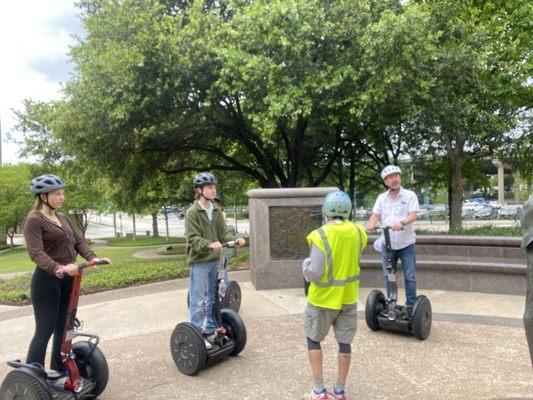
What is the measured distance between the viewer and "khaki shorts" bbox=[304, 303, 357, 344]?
11.4 ft

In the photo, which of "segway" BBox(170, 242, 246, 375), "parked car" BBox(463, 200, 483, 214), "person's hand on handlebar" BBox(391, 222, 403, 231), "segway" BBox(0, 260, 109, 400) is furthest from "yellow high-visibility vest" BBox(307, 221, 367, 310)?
"parked car" BBox(463, 200, 483, 214)

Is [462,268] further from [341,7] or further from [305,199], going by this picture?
[341,7]

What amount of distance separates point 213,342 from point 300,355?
3.10 ft

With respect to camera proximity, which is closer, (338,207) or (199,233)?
(338,207)

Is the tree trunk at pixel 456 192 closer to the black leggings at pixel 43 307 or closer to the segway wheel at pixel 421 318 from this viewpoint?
the segway wheel at pixel 421 318

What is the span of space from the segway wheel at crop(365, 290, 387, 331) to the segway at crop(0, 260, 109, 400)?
2.91m

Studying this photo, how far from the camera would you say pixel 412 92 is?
10.7 meters

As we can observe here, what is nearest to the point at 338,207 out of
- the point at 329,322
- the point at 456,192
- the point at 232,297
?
the point at 329,322

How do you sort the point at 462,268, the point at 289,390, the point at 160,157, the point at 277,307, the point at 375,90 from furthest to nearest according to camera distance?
the point at 160,157 → the point at 375,90 → the point at 462,268 → the point at 277,307 → the point at 289,390

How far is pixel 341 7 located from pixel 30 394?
10086 mm

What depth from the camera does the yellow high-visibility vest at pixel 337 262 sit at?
3.37m

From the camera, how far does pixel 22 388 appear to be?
3.34 meters

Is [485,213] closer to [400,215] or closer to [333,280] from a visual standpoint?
[400,215]

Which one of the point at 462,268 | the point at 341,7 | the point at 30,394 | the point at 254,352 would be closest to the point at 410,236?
the point at 254,352
